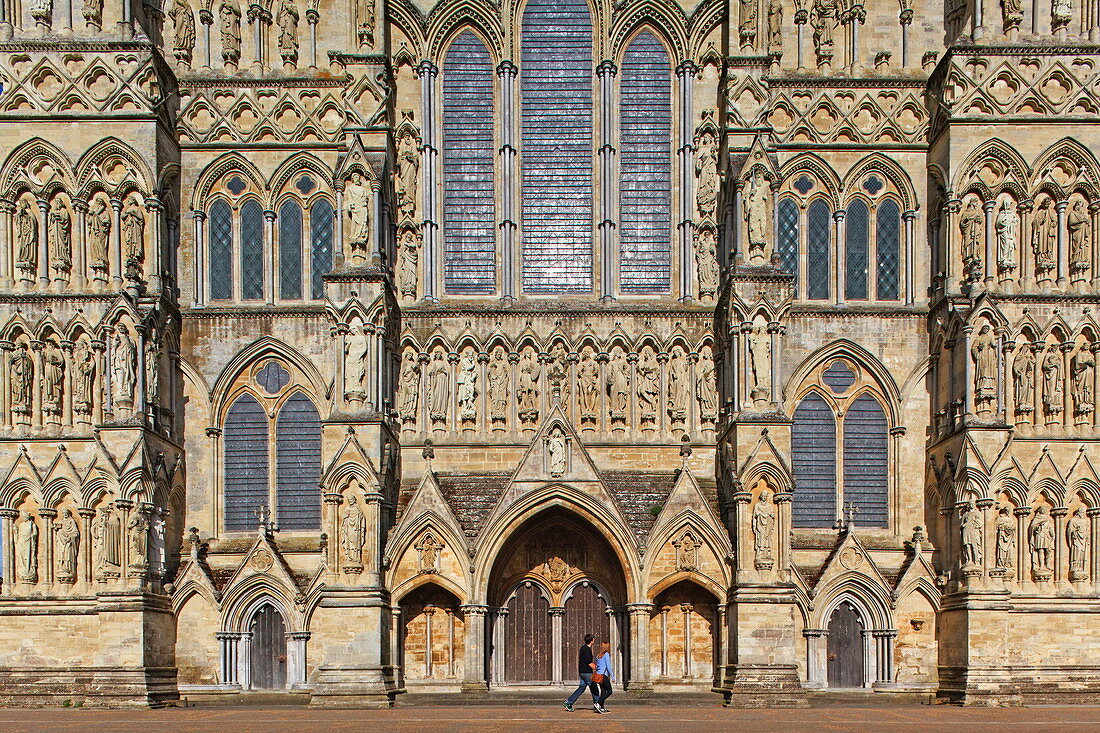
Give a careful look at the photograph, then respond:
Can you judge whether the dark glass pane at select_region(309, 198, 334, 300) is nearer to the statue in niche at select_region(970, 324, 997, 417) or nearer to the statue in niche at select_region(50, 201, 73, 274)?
the statue in niche at select_region(50, 201, 73, 274)

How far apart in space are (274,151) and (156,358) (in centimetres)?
637

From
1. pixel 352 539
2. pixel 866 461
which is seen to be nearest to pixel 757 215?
pixel 866 461

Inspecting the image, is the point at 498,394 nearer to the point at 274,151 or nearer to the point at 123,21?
the point at 274,151

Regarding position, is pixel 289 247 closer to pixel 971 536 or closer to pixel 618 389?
pixel 618 389

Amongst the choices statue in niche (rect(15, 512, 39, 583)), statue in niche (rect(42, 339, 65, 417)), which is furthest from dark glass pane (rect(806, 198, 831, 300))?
statue in niche (rect(15, 512, 39, 583))

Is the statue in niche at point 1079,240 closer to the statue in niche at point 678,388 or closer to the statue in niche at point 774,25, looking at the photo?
the statue in niche at point 774,25

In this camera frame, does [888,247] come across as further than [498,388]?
Yes

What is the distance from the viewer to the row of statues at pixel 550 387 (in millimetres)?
28922

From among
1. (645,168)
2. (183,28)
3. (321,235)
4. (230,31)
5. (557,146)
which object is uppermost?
(183,28)

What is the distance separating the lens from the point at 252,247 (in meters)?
29.7

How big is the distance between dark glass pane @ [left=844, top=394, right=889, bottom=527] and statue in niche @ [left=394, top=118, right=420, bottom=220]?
41.6 feet

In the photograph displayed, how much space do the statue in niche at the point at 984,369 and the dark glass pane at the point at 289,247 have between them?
17.0 meters

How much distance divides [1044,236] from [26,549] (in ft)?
84.1

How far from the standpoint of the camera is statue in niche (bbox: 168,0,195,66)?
2980 centimetres
